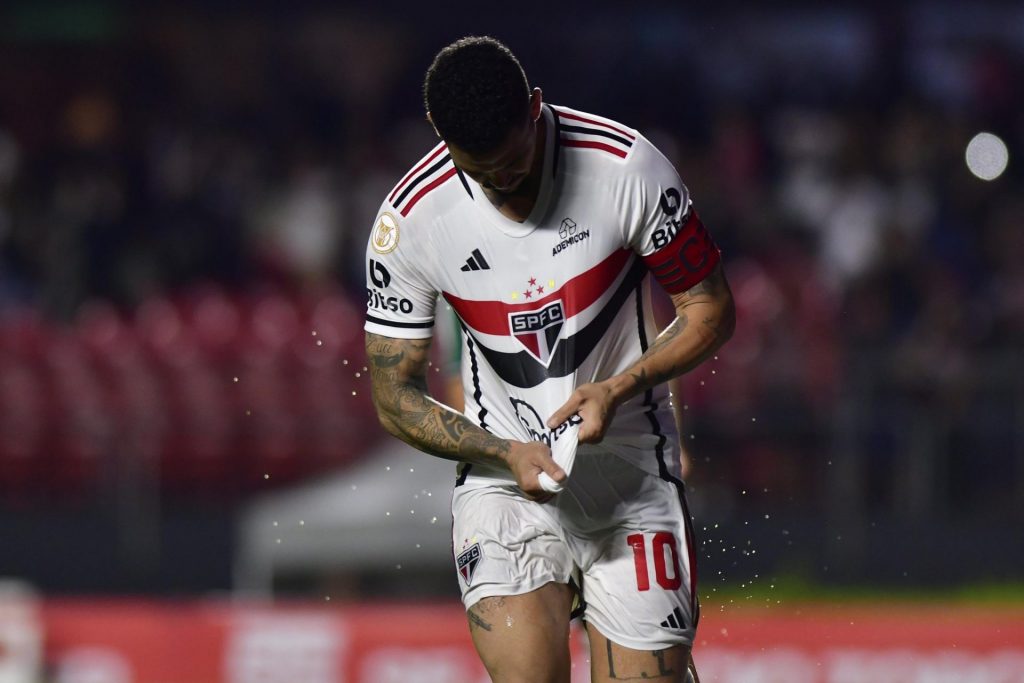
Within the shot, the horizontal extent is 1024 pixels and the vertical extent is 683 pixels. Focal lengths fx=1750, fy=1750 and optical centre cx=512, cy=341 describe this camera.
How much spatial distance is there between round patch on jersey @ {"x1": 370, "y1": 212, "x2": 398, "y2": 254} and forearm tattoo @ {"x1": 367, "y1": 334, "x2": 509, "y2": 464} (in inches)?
10.0

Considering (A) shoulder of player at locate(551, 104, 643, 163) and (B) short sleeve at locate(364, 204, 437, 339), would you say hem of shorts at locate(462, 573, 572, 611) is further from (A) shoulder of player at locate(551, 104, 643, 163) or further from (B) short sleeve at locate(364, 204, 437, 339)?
(A) shoulder of player at locate(551, 104, 643, 163)

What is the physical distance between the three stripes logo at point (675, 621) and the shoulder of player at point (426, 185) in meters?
1.24

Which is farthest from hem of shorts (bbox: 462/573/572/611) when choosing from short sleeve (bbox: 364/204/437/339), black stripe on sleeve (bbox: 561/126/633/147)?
black stripe on sleeve (bbox: 561/126/633/147)

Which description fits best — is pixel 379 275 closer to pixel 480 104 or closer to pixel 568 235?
pixel 568 235

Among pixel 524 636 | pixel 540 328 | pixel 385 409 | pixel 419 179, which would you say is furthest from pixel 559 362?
pixel 524 636

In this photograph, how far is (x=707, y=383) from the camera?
34.3 ft

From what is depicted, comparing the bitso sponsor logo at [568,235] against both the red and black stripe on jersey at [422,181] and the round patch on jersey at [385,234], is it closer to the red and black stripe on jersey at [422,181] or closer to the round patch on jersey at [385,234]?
the red and black stripe on jersey at [422,181]

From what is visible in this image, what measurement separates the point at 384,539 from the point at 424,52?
6081 mm

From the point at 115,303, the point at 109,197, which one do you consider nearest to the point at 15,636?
the point at 115,303

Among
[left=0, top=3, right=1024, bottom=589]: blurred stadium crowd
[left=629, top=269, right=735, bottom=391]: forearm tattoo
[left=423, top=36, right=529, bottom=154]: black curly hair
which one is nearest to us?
[left=423, top=36, right=529, bottom=154]: black curly hair

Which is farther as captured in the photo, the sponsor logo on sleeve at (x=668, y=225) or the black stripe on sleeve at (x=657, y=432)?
the black stripe on sleeve at (x=657, y=432)

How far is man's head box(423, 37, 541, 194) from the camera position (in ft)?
13.5

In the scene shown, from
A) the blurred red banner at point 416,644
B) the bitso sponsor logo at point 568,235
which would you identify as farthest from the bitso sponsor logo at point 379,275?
the blurred red banner at point 416,644

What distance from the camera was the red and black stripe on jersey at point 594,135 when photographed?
4.53 m
